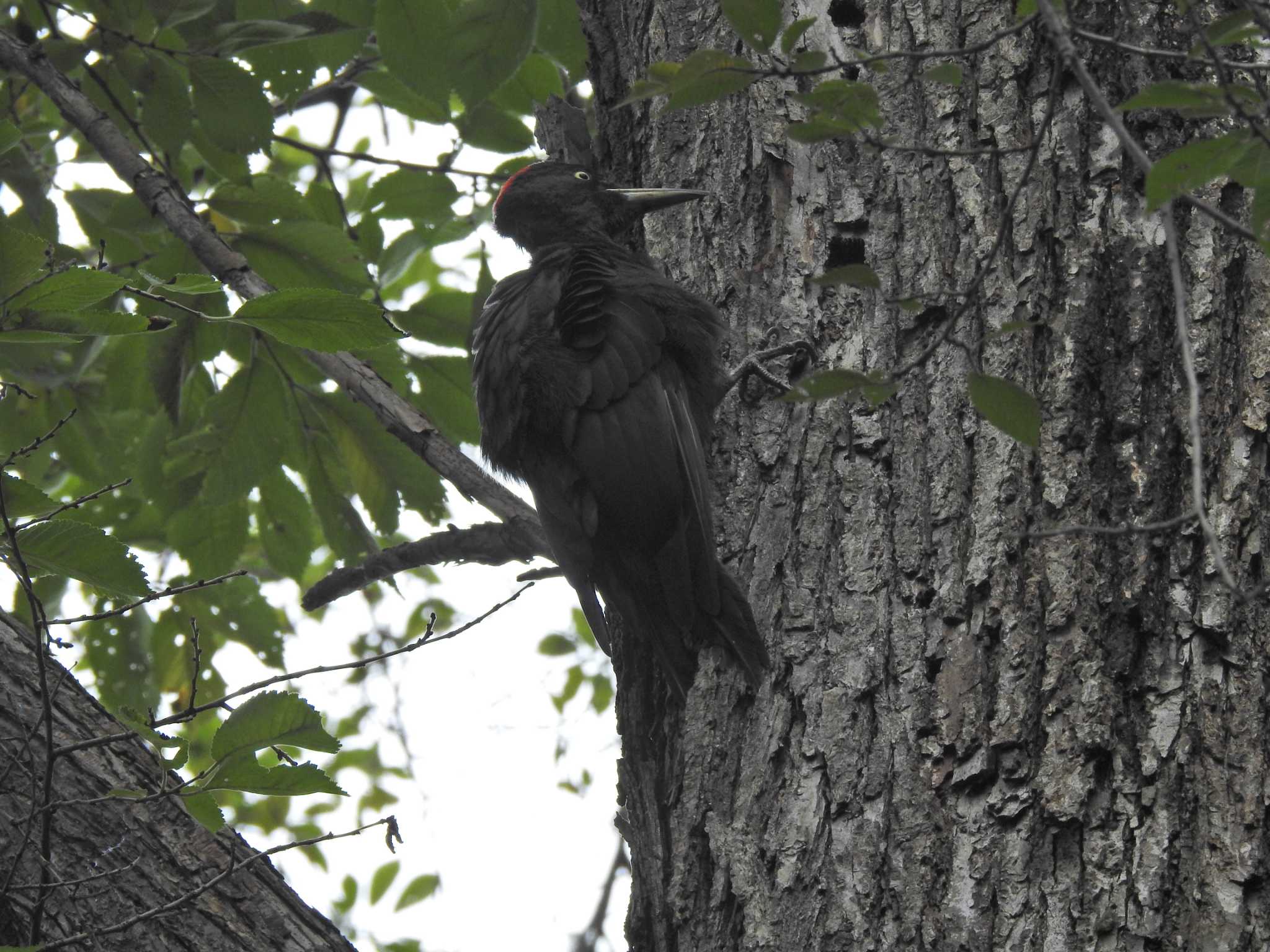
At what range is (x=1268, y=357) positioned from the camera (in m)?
1.90

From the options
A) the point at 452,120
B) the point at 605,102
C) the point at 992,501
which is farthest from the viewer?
the point at 452,120

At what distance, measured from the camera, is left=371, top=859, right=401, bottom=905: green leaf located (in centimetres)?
528

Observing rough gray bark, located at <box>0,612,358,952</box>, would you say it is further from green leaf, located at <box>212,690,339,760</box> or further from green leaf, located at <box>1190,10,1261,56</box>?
green leaf, located at <box>1190,10,1261,56</box>

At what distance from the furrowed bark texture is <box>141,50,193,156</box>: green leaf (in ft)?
5.18

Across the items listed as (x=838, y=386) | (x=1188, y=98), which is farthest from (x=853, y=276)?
(x=1188, y=98)

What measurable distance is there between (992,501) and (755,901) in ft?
2.40

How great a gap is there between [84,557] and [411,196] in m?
1.84

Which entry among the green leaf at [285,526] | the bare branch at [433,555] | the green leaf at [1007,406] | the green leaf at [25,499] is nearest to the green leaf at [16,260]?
the green leaf at [25,499]

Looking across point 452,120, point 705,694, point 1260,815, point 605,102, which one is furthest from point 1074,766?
point 452,120

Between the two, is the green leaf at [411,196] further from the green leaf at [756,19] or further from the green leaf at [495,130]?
the green leaf at [756,19]

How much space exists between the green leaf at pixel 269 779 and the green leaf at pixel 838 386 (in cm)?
103

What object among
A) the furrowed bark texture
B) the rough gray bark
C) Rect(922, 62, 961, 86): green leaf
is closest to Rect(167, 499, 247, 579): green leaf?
the rough gray bark

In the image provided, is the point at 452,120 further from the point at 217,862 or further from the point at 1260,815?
the point at 1260,815

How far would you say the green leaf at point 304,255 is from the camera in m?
3.20
